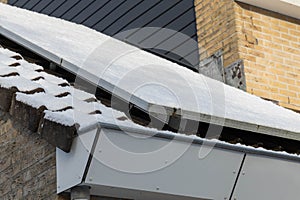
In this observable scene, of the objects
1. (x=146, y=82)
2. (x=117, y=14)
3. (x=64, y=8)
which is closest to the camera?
(x=146, y=82)

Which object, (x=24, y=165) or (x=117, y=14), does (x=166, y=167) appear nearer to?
(x=24, y=165)

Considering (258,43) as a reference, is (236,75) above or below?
below

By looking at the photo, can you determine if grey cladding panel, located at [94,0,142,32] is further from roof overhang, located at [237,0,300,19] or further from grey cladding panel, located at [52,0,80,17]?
roof overhang, located at [237,0,300,19]

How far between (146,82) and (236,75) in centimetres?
269

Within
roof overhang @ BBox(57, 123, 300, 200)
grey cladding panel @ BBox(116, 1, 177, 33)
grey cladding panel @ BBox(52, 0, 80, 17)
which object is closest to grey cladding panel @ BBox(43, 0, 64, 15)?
grey cladding panel @ BBox(52, 0, 80, 17)

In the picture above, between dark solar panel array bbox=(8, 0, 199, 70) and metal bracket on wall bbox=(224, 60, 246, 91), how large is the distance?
0.72 metres

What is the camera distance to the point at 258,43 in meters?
7.29

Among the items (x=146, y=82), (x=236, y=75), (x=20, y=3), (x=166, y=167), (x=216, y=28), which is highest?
(x=216, y=28)

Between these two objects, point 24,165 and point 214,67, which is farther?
point 214,67

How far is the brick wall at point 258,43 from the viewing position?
23.3ft

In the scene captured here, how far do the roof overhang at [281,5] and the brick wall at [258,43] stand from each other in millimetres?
62

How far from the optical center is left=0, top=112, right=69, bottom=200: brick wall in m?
3.65

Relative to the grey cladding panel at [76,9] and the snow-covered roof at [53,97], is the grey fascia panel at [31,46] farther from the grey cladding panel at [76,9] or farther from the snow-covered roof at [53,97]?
the grey cladding panel at [76,9]

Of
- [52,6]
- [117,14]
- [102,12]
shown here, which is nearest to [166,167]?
[117,14]
